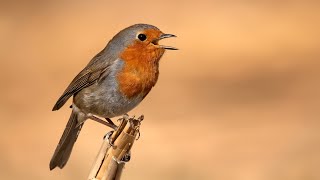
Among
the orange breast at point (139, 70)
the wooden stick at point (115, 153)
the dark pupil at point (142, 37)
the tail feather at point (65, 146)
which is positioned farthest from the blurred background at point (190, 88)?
the wooden stick at point (115, 153)

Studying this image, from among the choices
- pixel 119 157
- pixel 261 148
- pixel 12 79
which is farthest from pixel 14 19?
pixel 119 157

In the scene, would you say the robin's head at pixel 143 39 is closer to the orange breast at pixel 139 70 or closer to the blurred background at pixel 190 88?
the orange breast at pixel 139 70

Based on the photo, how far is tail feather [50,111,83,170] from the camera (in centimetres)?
591

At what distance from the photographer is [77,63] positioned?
38.2ft

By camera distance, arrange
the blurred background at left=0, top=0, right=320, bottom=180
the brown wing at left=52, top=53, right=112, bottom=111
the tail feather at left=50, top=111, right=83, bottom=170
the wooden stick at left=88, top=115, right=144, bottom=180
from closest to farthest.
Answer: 1. the wooden stick at left=88, top=115, right=144, bottom=180
2. the tail feather at left=50, top=111, right=83, bottom=170
3. the brown wing at left=52, top=53, right=112, bottom=111
4. the blurred background at left=0, top=0, right=320, bottom=180

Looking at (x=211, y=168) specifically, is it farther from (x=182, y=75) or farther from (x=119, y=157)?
(x=119, y=157)

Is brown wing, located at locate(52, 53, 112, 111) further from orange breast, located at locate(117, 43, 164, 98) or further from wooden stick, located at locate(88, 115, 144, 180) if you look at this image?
wooden stick, located at locate(88, 115, 144, 180)

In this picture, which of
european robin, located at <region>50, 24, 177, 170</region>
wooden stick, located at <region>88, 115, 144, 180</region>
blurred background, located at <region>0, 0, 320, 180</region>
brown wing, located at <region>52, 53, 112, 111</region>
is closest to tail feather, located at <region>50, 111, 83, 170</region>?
european robin, located at <region>50, 24, 177, 170</region>

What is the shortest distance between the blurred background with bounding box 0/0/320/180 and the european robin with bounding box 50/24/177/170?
2249mm

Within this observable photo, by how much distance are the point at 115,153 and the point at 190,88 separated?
272 inches

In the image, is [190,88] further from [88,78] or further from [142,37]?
[142,37]

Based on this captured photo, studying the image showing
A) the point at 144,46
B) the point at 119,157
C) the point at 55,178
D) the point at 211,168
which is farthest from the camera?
the point at 211,168

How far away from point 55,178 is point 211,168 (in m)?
1.65

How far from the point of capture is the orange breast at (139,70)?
5949mm
